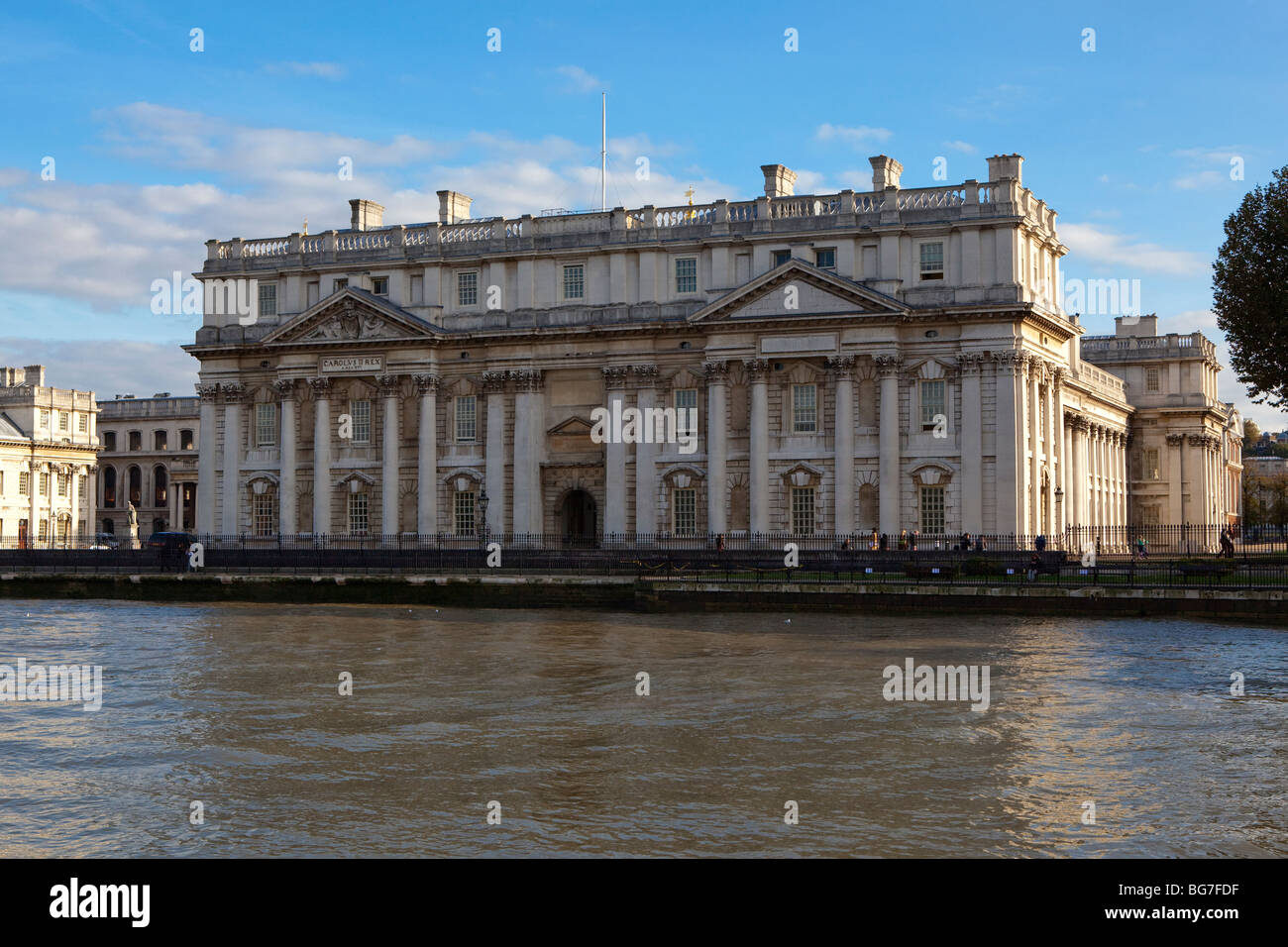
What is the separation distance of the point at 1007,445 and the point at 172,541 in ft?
125

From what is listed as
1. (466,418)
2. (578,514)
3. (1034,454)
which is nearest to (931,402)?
(1034,454)

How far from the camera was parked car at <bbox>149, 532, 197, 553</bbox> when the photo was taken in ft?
173

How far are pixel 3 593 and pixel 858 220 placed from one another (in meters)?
35.4

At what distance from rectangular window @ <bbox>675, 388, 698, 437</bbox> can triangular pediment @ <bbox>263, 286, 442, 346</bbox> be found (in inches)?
442

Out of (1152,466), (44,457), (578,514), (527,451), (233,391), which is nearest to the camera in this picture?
(527,451)

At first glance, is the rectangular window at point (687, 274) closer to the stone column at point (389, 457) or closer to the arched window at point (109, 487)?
the stone column at point (389, 457)

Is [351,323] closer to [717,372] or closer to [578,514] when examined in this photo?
[578,514]

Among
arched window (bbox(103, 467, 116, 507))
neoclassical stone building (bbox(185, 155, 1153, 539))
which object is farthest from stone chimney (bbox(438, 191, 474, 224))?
arched window (bbox(103, 467, 116, 507))

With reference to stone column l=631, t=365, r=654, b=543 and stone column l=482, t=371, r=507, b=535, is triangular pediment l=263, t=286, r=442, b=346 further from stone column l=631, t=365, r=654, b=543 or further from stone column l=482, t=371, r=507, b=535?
stone column l=631, t=365, r=654, b=543

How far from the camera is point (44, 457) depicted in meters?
97.0

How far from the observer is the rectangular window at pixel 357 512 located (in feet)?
201

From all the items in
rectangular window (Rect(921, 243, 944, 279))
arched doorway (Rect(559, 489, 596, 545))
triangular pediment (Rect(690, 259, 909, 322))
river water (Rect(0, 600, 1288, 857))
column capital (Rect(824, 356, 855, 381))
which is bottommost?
river water (Rect(0, 600, 1288, 857))
